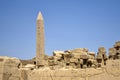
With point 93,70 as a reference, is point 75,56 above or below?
above

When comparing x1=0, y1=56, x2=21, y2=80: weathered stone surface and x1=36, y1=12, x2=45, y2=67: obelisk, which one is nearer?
x1=0, y1=56, x2=21, y2=80: weathered stone surface

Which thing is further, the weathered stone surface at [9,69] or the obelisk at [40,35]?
the obelisk at [40,35]

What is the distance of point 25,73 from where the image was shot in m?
6.42

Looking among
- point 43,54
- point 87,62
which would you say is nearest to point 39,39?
point 43,54

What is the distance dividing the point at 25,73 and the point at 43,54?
661 inches

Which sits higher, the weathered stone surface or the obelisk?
the obelisk

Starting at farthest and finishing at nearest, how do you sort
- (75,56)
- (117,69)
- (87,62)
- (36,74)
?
(87,62) < (75,56) < (36,74) < (117,69)

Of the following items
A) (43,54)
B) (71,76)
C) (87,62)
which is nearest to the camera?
(71,76)

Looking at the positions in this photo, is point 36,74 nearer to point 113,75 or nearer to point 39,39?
point 113,75

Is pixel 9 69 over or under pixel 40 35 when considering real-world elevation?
under

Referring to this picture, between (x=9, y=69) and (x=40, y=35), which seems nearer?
(x=9, y=69)

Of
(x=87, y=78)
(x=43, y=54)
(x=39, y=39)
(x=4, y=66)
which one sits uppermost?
(x=39, y=39)

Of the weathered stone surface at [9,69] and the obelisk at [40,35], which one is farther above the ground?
the obelisk at [40,35]

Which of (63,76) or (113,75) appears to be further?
(63,76)
